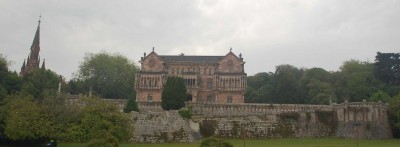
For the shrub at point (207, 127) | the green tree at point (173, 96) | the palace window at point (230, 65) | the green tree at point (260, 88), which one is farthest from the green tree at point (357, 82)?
the shrub at point (207, 127)

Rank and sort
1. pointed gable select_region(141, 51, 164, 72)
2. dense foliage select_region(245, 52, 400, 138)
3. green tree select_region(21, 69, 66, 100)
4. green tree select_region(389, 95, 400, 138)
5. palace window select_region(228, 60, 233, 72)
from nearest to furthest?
green tree select_region(389, 95, 400, 138) → green tree select_region(21, 69, 66, 100) → dense foliage select_region(245, 52, 400, 138) → palace window select_region(228, 60, 233, 72) → pointed gable select_region(141, 51, 164, 72)

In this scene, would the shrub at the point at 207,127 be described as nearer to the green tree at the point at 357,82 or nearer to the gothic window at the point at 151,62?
the gothic window at the point at 151,62

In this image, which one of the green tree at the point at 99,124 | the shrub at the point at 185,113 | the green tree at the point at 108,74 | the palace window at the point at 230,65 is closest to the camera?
the green tree at the point at 99,124

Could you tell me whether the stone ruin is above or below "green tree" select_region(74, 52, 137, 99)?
below

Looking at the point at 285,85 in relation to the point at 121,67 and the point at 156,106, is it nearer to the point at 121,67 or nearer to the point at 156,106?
the point at 156,106

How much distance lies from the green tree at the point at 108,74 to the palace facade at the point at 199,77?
9119mm

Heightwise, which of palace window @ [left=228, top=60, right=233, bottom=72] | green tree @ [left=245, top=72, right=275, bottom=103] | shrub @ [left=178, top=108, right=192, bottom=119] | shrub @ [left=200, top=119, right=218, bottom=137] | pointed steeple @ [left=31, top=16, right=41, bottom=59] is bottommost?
shrub @ [left=200, top=119, right=218, bottom=137]

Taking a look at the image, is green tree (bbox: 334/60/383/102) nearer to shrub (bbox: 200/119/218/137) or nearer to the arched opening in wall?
the arched opening in wall

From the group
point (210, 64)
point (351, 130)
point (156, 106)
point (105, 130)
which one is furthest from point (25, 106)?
point (210, 64)

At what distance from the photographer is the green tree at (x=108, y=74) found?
275 ft

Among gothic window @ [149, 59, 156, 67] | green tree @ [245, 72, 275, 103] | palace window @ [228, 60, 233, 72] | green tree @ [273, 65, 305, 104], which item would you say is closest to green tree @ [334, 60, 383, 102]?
green tree @ [273, 65, 305, 104]

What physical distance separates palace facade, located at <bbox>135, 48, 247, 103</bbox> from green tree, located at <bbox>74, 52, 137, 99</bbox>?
912cm

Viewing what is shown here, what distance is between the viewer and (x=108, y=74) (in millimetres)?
89438

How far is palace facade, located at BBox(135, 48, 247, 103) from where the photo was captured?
74.2 meters
